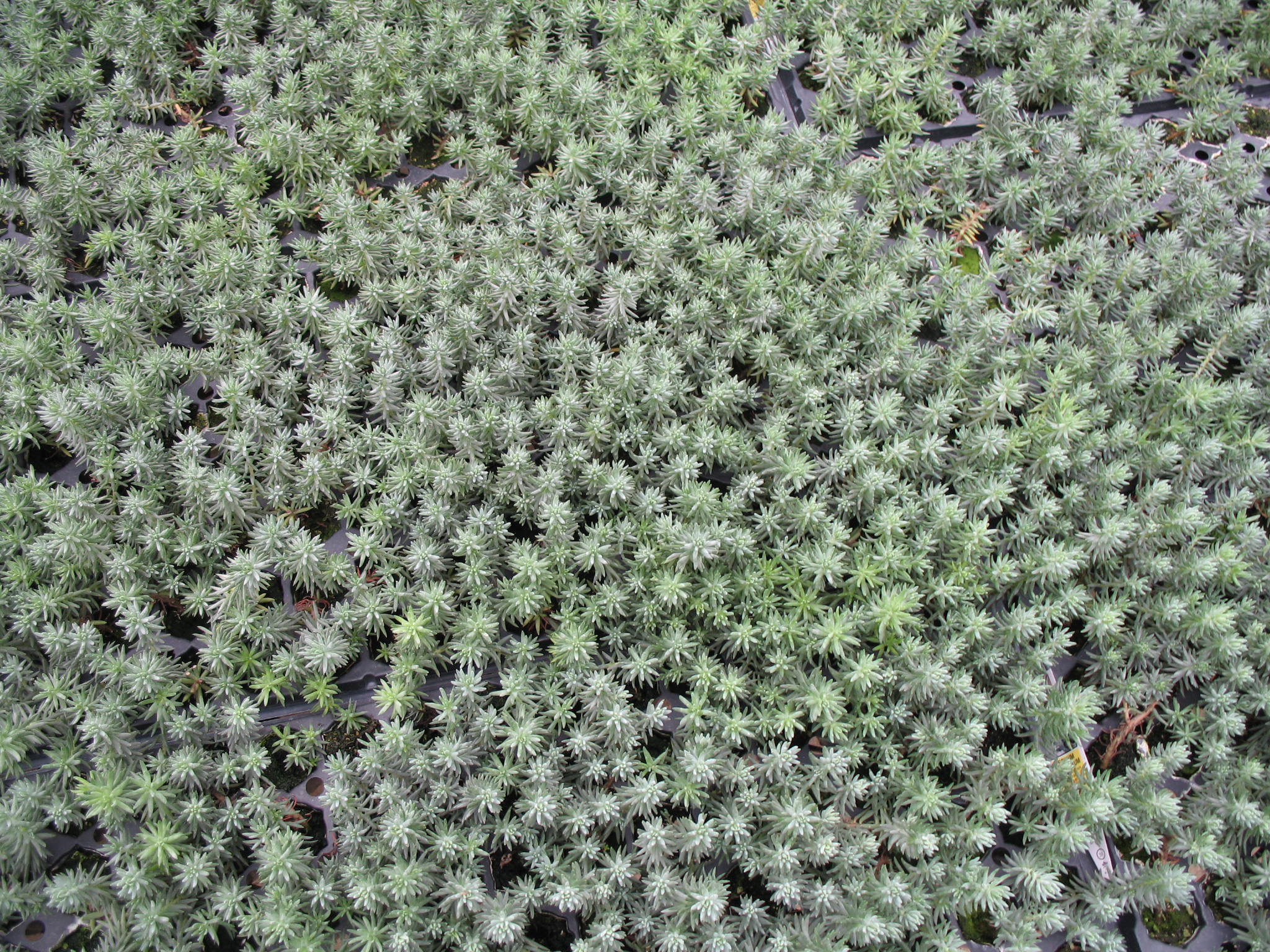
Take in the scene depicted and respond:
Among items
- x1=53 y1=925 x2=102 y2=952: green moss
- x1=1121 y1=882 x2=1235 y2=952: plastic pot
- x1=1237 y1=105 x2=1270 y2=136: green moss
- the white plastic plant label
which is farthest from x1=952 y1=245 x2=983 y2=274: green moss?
x1=53 y1=925 x2=102 y2=952: green moss

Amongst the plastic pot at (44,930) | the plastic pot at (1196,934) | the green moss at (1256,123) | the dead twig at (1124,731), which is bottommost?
the plastic pot at (1196,934)

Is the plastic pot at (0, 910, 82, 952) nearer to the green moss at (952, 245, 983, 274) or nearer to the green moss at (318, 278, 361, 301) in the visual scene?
the green moss at (318, 278, 361, 301)

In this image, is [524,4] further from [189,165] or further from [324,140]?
[189,165]

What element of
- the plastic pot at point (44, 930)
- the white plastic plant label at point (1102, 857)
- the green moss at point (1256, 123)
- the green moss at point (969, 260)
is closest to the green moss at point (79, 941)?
the plastic pot at point (44, 930)

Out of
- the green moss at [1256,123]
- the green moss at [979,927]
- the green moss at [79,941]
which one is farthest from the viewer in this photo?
the green moss at [1256,123]

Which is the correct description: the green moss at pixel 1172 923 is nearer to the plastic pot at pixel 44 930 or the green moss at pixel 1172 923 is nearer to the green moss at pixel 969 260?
the green moss at pixel 969 260

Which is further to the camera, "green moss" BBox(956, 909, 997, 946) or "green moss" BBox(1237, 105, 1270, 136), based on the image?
"green moss" BBox(1237, 105, 1270, 136)

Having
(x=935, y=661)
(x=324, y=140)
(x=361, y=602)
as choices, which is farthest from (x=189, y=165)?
(x=935, y=661)

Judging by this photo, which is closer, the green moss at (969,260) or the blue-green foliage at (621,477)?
the blue-green foliage at (621,477)

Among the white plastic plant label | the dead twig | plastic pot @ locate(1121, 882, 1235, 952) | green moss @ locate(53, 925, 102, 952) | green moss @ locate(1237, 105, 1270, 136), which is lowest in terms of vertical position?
plastic pot @ locate(1121, 882, 1235, 952)

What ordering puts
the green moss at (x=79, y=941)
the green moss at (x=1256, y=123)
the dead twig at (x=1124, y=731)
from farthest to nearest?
1. the green moss at (x=1256, y=123)
2. the dead twig at (x=1124, y=731)
3. the green moss at (x=79, y=941)

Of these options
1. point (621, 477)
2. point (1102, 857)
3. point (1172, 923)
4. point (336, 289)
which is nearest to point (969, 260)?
point (621, 477)
